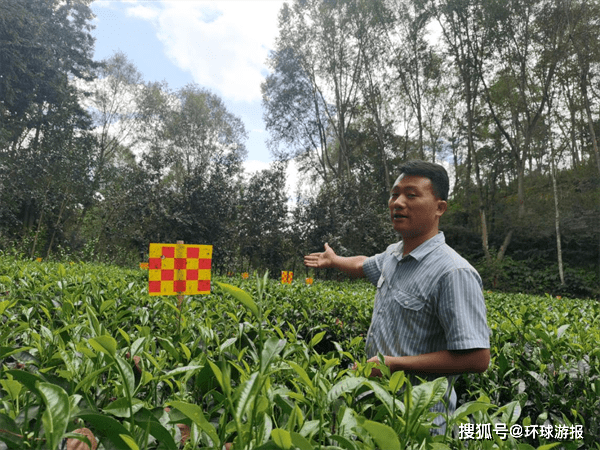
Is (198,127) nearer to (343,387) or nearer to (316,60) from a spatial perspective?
(316,60)

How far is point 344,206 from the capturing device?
15.0 meters

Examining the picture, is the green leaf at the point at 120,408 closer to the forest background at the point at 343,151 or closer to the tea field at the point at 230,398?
the tea field at the point at 230,398

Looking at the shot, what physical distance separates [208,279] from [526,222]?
16904 millimetres

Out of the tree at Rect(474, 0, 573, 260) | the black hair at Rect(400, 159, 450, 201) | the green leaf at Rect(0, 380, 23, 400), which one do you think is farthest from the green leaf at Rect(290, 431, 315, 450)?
the tree at Rect(474, 0, 573, 260)

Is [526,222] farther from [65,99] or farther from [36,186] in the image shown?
[65,99]

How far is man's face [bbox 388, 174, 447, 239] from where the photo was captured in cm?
172

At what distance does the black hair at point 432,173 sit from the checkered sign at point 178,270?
1.33 m

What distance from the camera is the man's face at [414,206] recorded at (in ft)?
5.66

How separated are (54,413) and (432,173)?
1.60 m

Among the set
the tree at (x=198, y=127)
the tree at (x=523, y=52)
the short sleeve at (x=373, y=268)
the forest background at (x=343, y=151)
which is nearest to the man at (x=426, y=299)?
the short sleeve at (x=373, y=268)

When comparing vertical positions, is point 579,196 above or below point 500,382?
above

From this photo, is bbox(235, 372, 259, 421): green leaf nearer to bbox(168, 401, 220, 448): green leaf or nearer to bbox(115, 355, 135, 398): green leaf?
bbox(168, 401, 220, 448): green leaf

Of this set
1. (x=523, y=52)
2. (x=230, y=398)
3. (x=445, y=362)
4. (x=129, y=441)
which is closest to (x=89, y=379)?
(x=129, y=441)

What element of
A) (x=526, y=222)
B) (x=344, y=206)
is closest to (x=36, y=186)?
(x=344, y=206)
